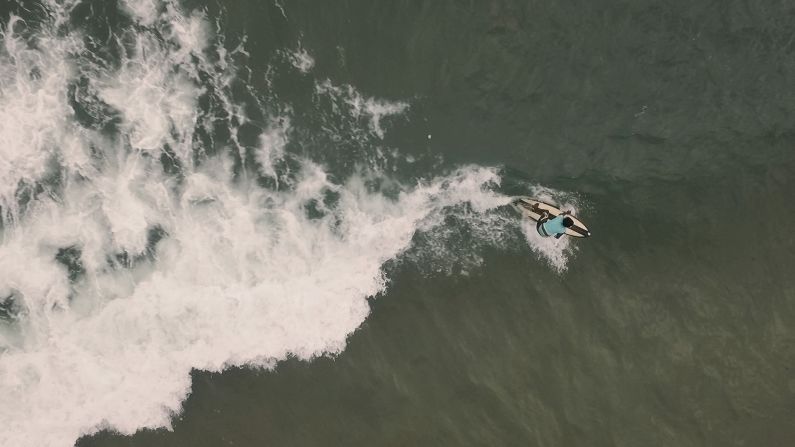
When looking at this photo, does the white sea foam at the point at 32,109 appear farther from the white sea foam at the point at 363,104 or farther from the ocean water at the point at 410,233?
the white sea foam at the point at 363,104

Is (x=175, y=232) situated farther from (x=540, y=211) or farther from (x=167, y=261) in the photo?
(x=540, y=211)

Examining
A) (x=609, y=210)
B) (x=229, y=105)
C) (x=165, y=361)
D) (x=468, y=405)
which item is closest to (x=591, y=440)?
(x=468, y=405)

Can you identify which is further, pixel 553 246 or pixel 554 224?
pixel 553 246

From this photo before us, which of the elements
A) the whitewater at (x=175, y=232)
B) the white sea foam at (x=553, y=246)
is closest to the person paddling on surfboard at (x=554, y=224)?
the white sea foam at (x=553, y=246)

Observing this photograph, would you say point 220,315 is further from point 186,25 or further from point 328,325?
point 186,25

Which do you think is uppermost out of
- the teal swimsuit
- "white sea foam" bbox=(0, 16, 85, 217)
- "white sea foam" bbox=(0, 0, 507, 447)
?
"white sea foam" bbox=(0, 16, 85, 217)

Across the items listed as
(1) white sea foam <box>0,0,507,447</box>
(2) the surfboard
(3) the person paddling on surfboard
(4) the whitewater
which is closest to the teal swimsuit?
(3) the person paddling on surfboard

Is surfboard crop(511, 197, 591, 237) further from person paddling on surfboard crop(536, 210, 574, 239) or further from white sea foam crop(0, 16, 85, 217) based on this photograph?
white sea foam crop(0, 16, 85, 217)

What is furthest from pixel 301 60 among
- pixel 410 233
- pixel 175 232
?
pixel 175 232
